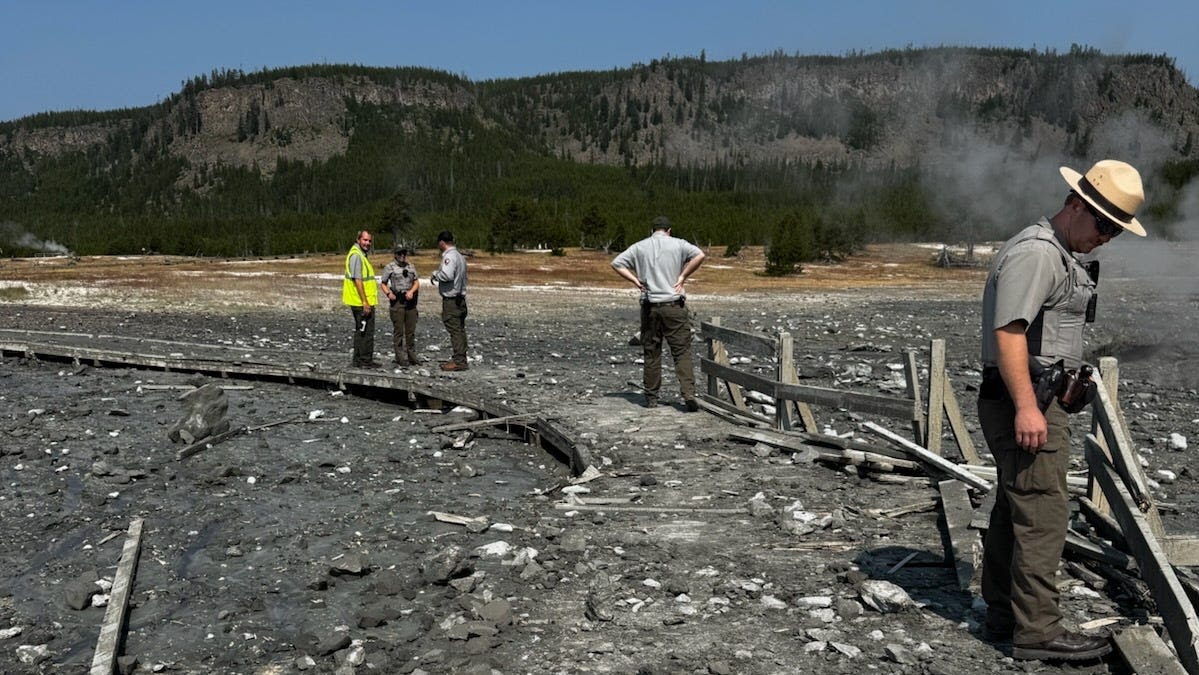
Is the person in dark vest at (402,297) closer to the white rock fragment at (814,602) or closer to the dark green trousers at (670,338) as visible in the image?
the dark green trousers at (670,338)

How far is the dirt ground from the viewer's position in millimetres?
5188

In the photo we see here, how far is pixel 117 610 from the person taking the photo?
568 cm

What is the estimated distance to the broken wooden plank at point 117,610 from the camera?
16.4 ft

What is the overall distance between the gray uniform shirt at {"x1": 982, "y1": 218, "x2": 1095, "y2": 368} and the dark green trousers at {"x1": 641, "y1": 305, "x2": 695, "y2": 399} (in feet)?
20.7

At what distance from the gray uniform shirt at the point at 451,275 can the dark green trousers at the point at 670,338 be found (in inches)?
169

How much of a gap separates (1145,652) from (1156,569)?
0.50 m

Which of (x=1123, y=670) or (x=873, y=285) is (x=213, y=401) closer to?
(x=1123, y=670)

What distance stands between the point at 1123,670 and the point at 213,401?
10.1 meters

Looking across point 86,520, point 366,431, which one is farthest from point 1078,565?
point 366,431

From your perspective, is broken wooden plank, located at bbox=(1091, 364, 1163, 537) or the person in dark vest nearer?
broken wooden plank, located at bbox=(1091, 364, 1163, 537)

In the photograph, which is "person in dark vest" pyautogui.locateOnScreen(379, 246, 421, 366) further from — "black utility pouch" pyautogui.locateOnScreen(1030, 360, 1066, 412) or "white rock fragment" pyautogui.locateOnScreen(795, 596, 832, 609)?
"black utility pouch" pyautogui.locateOnScreen(1030, 360, 1066, 412)

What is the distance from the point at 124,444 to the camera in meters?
11.3

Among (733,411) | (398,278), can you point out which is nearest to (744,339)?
(733,411)

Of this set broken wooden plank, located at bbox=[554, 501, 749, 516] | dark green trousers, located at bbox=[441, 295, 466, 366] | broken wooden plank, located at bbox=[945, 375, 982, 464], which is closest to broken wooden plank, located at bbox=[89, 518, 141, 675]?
broken wooden plank, located at bbox=[554, 501, 749, 516]
